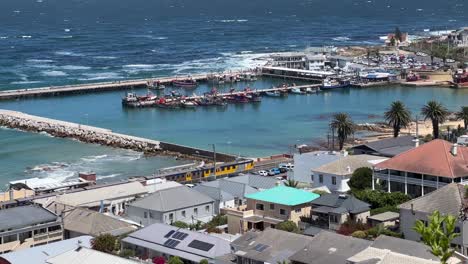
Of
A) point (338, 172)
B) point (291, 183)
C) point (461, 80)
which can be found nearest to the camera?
point (338, 172)

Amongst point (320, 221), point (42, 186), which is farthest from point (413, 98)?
point (320, 221)

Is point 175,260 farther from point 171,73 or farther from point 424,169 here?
point 171,73

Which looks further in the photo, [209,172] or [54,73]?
[54,73]

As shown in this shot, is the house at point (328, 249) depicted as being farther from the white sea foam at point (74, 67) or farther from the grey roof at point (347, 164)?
the white sea foam at point (74, 67)

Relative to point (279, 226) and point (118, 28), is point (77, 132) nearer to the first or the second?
point (279, 226)

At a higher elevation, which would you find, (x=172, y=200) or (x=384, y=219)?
(x=384, y=219)

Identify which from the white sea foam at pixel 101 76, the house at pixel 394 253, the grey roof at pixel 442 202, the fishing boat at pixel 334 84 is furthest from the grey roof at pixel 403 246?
the white sea foam at pixel 101 76

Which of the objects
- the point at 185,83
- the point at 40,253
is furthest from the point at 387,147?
the point at 185,83
